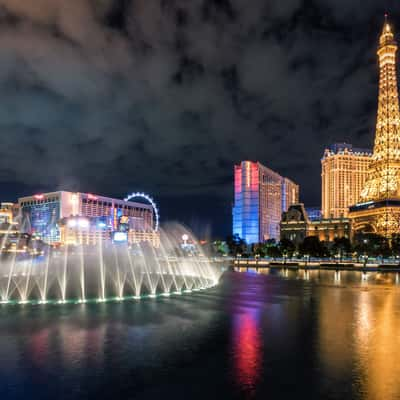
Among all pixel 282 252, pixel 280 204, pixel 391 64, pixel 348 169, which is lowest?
pixel 282 252

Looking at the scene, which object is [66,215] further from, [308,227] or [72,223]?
[308,227]

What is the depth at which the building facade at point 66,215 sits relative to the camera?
137375mm

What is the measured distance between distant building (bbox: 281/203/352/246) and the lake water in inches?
4343

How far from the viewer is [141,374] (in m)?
10.4


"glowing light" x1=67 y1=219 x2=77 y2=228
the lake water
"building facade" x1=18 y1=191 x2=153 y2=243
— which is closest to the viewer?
the lake water

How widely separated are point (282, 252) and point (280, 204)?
266 ft

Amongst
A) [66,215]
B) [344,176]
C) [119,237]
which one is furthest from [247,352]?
[344,176]

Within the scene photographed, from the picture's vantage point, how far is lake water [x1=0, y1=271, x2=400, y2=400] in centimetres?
948

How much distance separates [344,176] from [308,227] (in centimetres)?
5312

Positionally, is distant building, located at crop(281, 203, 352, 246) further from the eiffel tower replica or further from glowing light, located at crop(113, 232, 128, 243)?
glowing light, located at crop(113, 232, 128, 243)

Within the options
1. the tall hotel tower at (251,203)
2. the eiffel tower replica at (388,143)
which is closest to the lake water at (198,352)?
the eiffel tower replica at (388,143)

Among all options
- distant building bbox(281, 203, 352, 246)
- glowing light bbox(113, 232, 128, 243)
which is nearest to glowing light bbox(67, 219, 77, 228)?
glowing light bbox(113, 232, 128, 243)

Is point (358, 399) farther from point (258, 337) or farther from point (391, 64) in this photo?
point (391, 64)

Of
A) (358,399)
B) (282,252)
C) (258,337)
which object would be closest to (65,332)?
(258,337)
